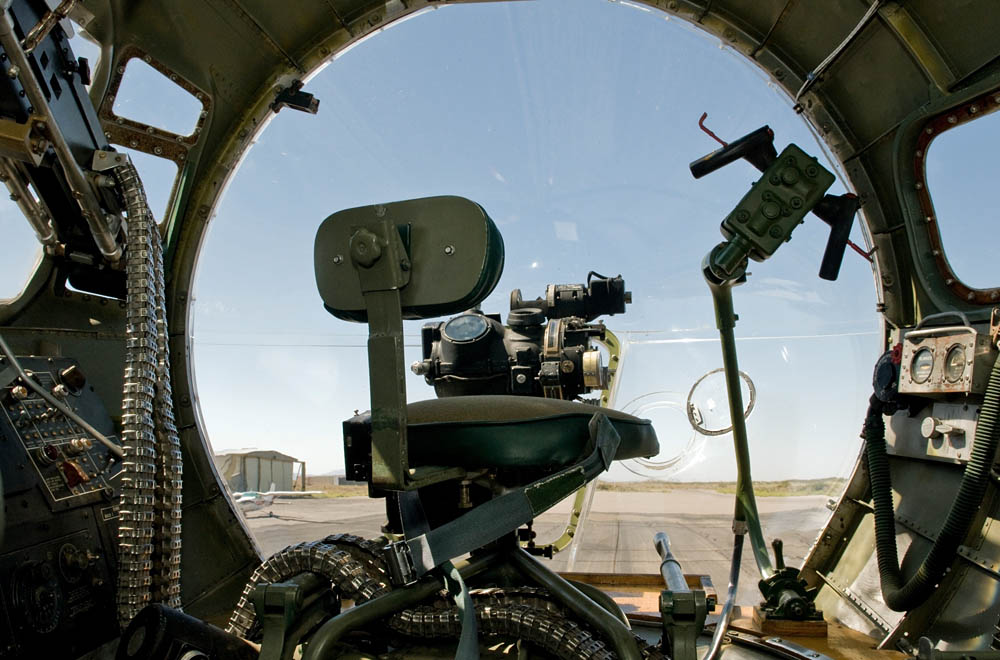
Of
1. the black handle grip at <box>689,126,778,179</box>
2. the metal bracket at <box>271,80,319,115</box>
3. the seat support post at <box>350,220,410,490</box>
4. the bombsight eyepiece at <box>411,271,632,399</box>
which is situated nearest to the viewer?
the seat support post at <box>350,220,410,490</box>

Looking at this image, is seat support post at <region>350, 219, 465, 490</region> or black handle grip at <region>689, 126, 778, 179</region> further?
black handle grip at <region>689, 126, 778, 179</region>

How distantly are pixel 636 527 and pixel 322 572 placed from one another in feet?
10.2

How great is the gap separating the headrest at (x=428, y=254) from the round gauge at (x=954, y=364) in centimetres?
155

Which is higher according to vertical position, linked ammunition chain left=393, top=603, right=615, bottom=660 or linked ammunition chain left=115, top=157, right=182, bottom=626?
linked ammunition chain left=115, top=157, right=182, bottom=626

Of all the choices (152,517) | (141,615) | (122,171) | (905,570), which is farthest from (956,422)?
(122,171)

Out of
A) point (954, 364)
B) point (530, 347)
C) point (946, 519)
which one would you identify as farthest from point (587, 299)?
point (946, 519)

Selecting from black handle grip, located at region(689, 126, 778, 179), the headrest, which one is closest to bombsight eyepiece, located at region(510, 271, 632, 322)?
black handle grip, located at region(689, 126, 778, 179)

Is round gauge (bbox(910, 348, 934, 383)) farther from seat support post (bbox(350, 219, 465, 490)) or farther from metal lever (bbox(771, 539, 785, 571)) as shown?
seat support post (bbox(350, 219, 465, 490))

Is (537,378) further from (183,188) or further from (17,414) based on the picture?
(17,414)

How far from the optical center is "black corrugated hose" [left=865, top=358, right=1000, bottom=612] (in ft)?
5.33

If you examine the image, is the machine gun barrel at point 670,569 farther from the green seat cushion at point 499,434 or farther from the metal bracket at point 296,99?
the metal bracket at point 296,99

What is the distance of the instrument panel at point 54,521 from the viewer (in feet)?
5.41

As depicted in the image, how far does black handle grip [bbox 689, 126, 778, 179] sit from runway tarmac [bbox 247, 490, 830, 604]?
145 centimetres

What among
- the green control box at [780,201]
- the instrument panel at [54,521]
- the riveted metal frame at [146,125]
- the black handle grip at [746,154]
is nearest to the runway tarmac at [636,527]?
the instrument panel at [54,521]
